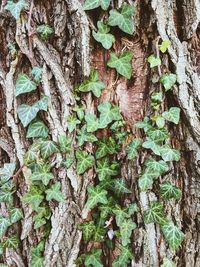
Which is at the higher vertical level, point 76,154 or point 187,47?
point 187,47

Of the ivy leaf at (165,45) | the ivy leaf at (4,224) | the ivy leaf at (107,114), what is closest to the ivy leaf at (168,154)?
the ivy leaf at (107,114)

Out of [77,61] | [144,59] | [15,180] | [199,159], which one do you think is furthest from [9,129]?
[199,159]

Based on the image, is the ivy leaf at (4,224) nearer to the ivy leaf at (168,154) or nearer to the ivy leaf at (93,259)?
the ivy leaf at (93,259)

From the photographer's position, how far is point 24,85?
3.28ft

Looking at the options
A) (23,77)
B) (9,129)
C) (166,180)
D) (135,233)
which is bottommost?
(135,233)

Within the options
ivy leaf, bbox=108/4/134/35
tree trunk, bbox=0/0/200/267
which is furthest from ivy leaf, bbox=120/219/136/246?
ivy leaf, bbox=108/4/134/35

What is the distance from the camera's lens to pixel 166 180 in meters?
1.02

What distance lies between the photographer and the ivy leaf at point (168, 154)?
992mm

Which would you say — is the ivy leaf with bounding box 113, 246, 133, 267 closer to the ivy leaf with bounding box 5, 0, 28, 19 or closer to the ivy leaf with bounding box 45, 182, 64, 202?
the ivy leaf with bounding box 45, 182, 64, 202

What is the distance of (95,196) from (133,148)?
17 centimetres

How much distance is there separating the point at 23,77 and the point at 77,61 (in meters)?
0.15

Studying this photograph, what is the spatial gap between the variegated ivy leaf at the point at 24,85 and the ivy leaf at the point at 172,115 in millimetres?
354

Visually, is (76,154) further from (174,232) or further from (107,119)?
(174,232)

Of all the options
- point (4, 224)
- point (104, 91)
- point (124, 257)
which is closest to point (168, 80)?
point (104, 91)
